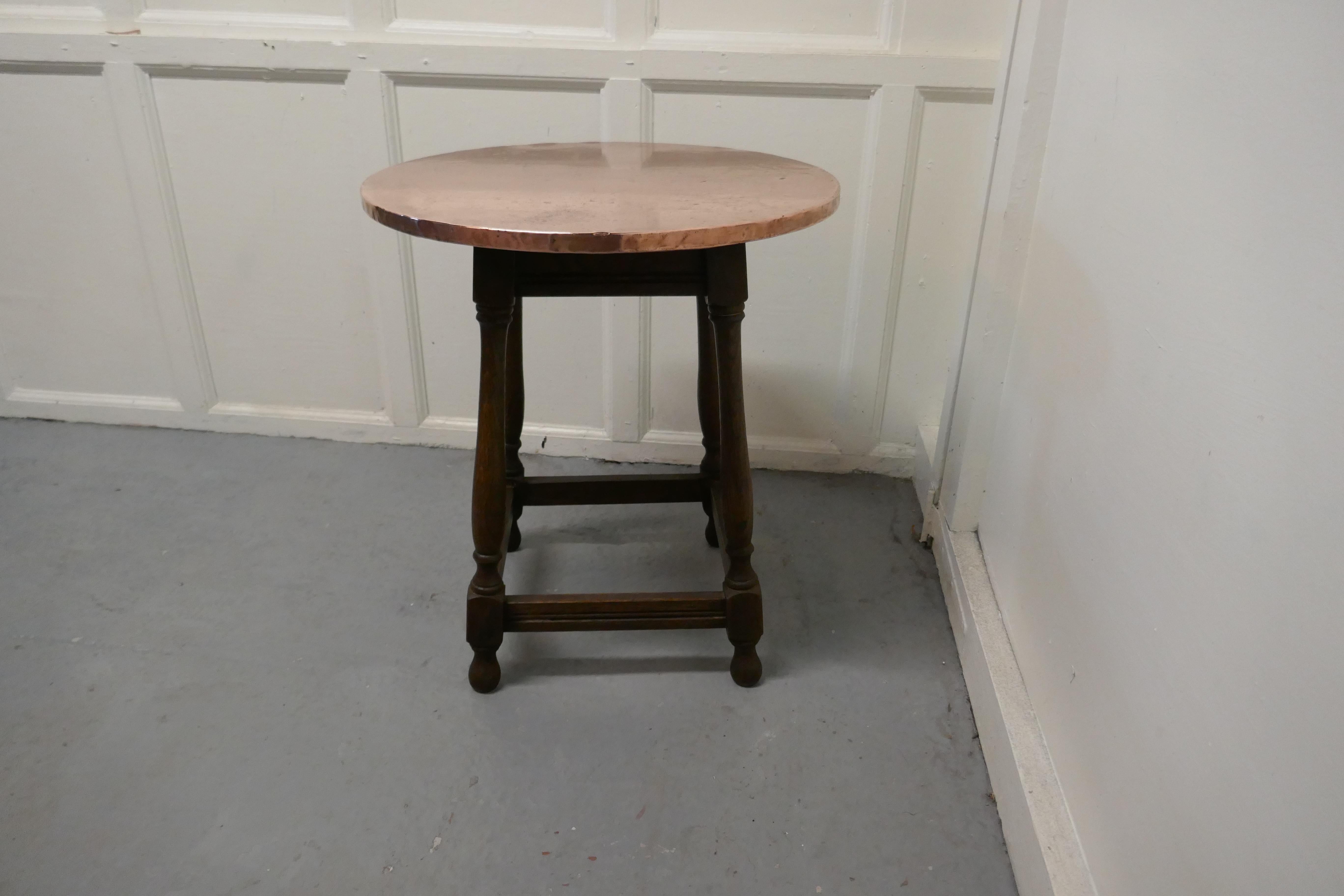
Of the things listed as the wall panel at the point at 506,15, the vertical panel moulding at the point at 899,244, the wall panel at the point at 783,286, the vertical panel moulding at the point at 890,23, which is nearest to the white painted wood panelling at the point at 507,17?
the wall panel at the point at 506,15

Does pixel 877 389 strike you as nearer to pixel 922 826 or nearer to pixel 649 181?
pixel 649 181

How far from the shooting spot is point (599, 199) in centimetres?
139

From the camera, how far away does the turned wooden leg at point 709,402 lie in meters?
1.83

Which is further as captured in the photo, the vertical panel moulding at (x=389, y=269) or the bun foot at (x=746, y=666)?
the vertical panel moulding at (x=389, y=269)

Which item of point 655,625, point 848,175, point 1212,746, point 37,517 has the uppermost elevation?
point 848,175

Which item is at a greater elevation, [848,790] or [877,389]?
[877,389]

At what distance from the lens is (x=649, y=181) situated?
1.50 meters

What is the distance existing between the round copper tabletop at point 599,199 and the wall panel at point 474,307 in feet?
1.38

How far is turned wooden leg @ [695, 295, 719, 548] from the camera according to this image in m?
1.83

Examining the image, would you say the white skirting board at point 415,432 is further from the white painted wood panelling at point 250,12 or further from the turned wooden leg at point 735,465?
the white painted wood panelling at point 250,12

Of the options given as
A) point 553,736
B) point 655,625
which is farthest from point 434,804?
point 655,625

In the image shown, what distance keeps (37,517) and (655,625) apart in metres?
1.57

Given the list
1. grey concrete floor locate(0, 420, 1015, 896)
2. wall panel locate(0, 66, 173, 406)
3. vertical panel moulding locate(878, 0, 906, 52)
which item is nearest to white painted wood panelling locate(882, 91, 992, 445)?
vertical panel moulding locate(878, 0, 906, 52)

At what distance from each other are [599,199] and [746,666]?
848mm
